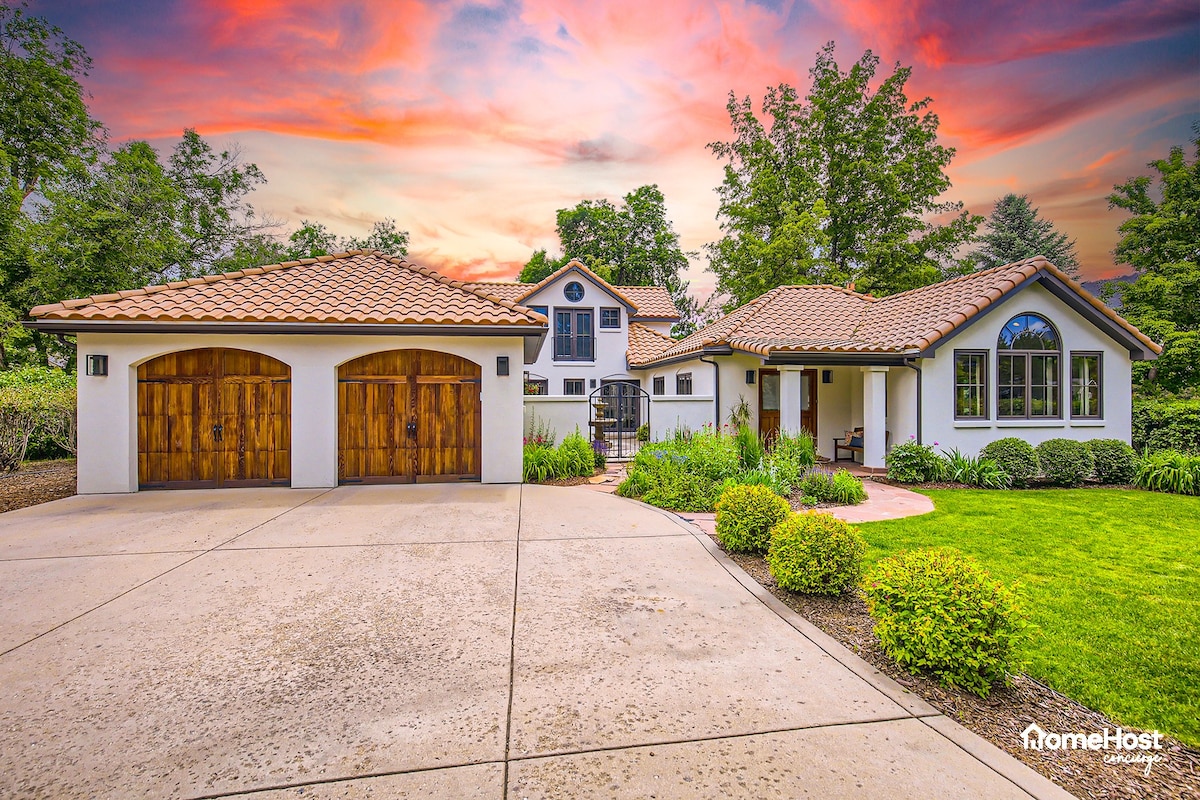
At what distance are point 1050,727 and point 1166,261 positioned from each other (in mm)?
28350

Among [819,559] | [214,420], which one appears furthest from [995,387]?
[214,420]

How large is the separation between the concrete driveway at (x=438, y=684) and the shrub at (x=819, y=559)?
336 mm

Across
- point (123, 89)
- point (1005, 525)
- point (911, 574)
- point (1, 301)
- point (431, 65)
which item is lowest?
point (1005, 525)

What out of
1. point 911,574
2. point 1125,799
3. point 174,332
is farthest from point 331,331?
point 1125,799

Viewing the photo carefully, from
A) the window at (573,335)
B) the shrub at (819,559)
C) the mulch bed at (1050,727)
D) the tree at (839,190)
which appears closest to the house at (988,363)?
the shrub at (819,559)

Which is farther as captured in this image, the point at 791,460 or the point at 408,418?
the point at 408,418

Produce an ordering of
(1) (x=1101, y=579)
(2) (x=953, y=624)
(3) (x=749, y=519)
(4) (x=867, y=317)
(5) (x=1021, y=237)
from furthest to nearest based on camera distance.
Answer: (5) (x=1021, y=237)
(4) (x=867, y=317)
(3) (x=749, y=519)
(1) (x=1101, y=579)
(2) (x=953, y=624)

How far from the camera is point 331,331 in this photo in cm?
894

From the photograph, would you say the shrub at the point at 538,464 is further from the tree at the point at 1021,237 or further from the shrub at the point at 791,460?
the tree at the point at 1021,237

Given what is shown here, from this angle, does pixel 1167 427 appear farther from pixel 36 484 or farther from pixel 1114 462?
pixel 36 484

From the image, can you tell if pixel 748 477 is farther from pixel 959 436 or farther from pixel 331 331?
pixel 331 331

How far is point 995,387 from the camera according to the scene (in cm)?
1195

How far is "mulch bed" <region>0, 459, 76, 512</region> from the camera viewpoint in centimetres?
822

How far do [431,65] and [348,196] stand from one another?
5804mm
